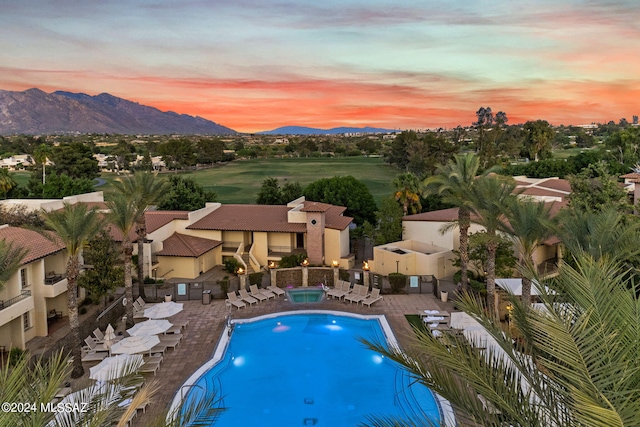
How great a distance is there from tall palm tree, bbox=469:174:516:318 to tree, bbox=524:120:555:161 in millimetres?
65477

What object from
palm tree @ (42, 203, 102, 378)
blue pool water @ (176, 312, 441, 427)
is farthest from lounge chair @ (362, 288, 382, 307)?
palm tree @ (42, 203, 102, 378)

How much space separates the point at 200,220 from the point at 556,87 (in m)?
43.0

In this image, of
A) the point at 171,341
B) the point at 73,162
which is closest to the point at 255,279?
the point at 171,341

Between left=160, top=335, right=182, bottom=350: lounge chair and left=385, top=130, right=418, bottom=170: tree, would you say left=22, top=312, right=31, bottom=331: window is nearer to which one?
left=160, top=335, right=182, bottom=350: lounge chair

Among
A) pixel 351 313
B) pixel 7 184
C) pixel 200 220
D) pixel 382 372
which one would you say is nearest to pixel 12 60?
pixel 7 184

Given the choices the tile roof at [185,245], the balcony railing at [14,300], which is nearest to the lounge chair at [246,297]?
the tile roof at [185,245]

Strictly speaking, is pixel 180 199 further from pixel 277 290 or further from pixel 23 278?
pixel 23 278

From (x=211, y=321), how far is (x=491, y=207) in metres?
13.4

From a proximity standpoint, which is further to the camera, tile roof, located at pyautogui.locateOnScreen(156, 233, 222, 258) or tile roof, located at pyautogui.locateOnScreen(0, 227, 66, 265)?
tile roof, located at pyautogui.locateOnScreen(156, 233, 222, 258)

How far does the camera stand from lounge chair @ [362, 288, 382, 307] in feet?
76.2

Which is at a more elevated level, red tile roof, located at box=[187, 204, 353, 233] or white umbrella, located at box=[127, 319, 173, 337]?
red tile roof, located at box=[187, 204, 353, 233]

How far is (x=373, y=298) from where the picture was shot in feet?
77.9

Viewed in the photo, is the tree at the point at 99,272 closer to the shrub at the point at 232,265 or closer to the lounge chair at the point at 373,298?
the shrub at the point at 232,265

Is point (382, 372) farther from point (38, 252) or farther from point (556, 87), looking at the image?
point (556, 87)
